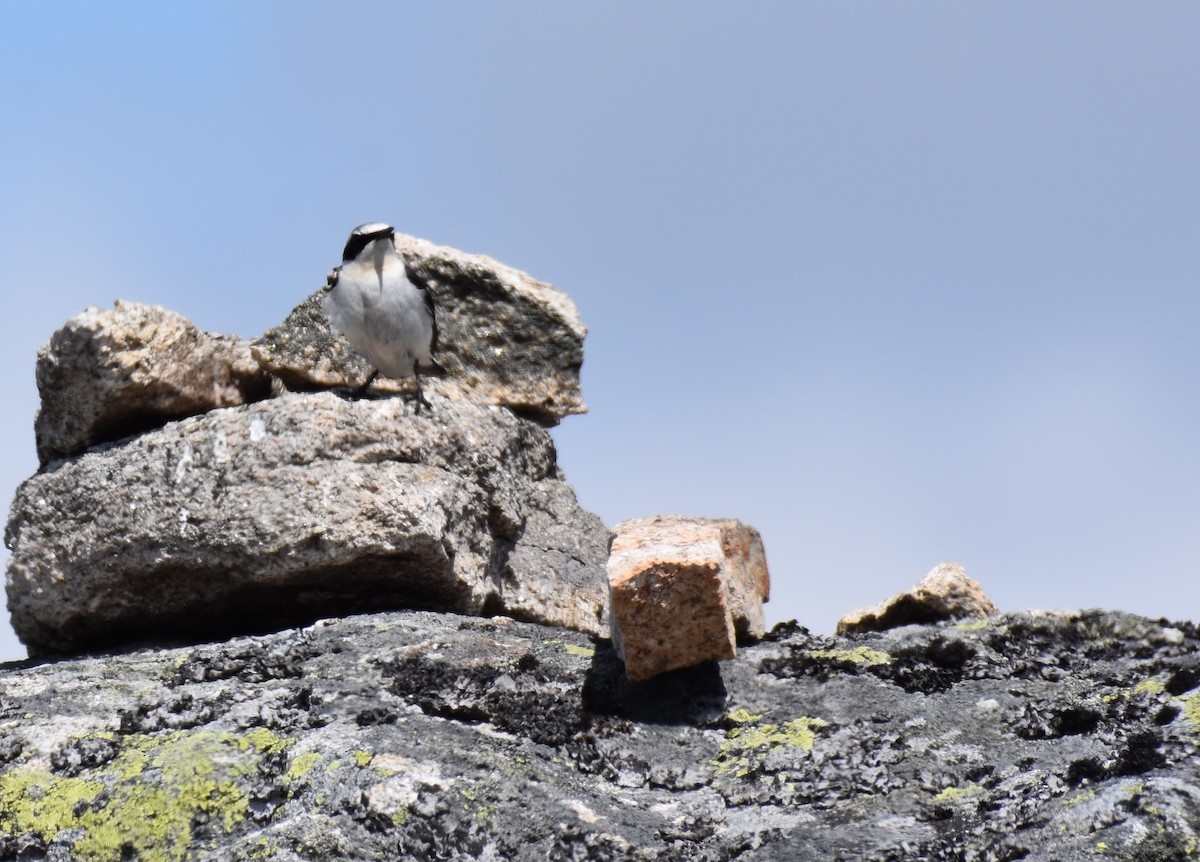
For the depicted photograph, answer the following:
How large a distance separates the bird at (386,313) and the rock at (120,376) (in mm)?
902

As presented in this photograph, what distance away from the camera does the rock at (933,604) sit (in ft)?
19.7

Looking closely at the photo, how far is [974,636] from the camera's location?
5270 mm

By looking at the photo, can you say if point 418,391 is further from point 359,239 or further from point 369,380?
point 359,239

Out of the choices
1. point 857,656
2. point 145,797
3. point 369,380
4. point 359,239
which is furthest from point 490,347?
point 145,797

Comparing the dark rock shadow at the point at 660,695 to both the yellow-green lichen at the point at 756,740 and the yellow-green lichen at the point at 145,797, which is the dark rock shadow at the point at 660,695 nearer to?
the yellow-green lichen at the point at 756,740

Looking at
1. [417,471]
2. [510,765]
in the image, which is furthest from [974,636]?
[417,471]

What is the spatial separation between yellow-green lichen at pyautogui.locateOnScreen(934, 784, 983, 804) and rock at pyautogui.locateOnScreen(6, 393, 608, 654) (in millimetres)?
2753

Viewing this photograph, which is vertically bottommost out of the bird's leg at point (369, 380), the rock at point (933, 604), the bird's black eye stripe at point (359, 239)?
the rock at point (933, 604)

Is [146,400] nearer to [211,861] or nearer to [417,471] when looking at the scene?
[417,471]

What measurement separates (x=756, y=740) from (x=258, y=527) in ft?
8.55

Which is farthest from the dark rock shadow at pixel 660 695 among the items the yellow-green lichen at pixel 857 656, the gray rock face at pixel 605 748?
the yellow-green lichen at pixel 857 656

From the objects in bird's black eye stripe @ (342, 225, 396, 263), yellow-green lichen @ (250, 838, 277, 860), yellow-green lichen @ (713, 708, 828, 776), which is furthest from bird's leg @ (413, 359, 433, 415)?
yellow-green lichen @ (250, 838, 277, 860)

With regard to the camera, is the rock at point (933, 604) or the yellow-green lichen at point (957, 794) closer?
the yellow-green lichen at point (957, 794)

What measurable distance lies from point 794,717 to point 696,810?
742 millimetres
